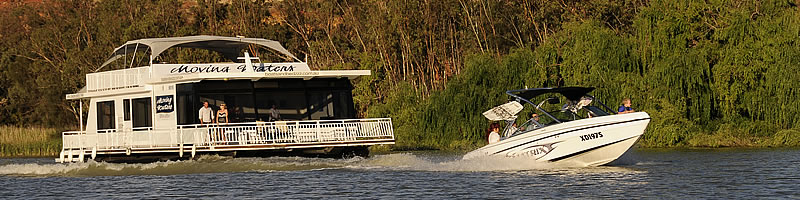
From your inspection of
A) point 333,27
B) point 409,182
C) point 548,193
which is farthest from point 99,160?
point 333,27

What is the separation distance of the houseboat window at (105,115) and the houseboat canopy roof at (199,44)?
1360mm

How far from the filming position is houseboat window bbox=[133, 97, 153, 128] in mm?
31781

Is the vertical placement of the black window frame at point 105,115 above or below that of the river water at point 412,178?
above

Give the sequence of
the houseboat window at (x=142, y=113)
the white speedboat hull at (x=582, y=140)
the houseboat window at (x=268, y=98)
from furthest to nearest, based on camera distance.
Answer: the houseboat window at (x=142, y=113) → the houseboat window at (x=268, y=98) → the white speedboat hull at (x=582, y=140)

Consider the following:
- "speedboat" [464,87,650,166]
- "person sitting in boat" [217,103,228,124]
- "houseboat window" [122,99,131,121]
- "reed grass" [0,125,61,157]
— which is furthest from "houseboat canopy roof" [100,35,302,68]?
"reed grass" [0,125,61,157]

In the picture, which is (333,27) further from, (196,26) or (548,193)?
(548,193)

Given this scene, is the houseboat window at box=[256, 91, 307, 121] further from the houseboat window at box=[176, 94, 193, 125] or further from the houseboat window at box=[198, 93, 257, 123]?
the houseboat window at box=[176, 94, 193, 125]

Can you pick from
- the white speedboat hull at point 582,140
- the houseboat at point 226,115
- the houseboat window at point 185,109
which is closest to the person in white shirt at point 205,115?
the houseboat at point 226,115

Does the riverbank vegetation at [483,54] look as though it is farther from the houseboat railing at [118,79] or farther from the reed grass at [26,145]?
the houseboat railing at [118,79]

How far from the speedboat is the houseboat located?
15.5 ft

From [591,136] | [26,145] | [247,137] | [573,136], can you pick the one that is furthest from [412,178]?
[26,145]

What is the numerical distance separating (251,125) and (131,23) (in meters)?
42.9

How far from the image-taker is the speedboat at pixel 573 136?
2444 centimetres

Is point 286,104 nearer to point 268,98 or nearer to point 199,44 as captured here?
point 268,98
